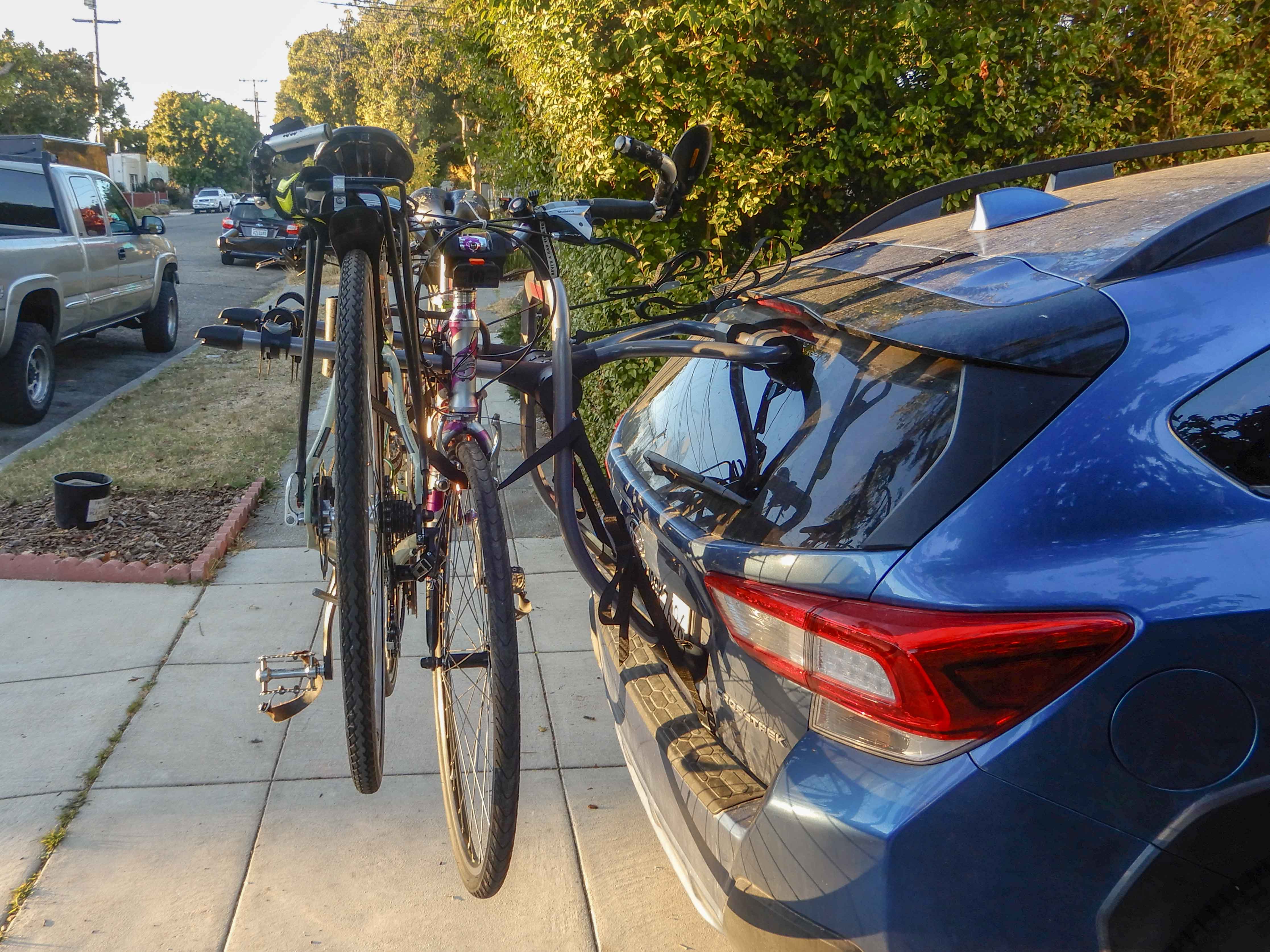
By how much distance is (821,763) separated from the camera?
1709 mm

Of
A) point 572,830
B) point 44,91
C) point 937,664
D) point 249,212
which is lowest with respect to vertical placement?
point 572,830

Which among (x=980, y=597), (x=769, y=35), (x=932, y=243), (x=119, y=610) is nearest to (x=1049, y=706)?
(x=980, y=597)

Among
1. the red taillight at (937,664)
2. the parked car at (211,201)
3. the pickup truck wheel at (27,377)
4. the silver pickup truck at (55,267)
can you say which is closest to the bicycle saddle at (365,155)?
the red taillight at (937,664)

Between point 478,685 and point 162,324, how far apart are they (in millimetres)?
10675

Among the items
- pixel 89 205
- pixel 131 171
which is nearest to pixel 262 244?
pixel 89 205

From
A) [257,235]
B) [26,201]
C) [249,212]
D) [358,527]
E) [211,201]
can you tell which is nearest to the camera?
[358,527]

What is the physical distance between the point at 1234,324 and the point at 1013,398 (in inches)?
15.0

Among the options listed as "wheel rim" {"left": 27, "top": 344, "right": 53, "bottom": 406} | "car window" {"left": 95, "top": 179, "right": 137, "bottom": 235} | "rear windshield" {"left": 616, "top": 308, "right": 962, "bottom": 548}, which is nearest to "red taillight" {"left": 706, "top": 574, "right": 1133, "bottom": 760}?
"rear windshield" {"left": 616, "top": 308, "right": 962, "bottom": 548}

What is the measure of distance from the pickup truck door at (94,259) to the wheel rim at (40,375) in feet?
2.24

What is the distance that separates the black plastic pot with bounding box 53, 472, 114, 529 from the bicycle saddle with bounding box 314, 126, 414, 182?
136 inches

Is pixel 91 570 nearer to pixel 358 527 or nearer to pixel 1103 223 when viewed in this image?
pixel 358 527

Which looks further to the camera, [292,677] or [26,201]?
[26,201]

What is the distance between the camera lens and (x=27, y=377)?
7.99m

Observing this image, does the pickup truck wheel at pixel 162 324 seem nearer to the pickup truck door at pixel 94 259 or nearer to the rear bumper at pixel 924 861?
the pickup truck door at pixel 94 259
